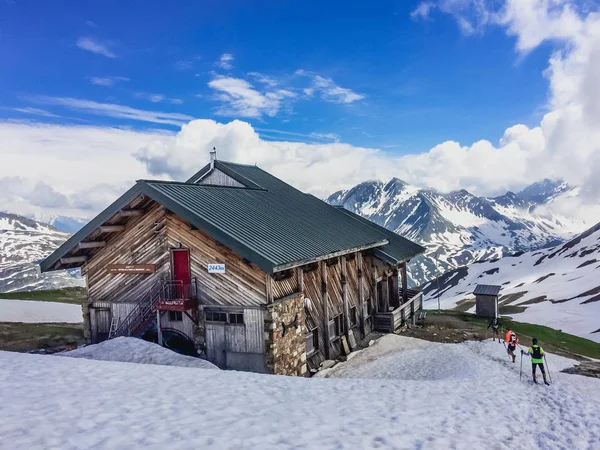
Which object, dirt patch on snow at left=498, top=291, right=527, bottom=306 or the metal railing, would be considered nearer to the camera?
the metal railing

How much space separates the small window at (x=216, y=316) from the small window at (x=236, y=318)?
1.04 ft

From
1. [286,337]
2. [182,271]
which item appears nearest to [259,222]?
[182,271]

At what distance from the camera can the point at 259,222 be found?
21969 millimetres

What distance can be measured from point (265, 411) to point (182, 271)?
10.8 m

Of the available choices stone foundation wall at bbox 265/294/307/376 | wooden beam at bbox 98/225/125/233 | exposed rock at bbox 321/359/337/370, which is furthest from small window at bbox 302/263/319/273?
wooden beam at bbox 98/225/125/233

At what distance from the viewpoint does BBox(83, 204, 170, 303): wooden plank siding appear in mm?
20516

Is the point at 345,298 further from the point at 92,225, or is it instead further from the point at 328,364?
the point at 92,225

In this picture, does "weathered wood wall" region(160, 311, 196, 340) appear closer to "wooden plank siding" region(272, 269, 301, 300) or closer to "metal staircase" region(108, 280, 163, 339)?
"metal staircase" region(108, 280, 163, 339)

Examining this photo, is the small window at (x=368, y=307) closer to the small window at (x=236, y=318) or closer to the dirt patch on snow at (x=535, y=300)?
the small window at (x=236, y=318)

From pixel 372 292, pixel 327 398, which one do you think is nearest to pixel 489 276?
pixel 372 292

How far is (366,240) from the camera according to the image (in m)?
29.2

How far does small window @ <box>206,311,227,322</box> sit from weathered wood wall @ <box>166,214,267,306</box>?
1.49ft

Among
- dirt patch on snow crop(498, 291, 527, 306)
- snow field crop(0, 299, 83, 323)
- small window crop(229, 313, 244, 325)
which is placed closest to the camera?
small window crop(229, 313, 244, 325)

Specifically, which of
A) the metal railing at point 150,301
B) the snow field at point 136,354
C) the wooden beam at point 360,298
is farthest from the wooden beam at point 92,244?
the wooden beam at point 360,298
